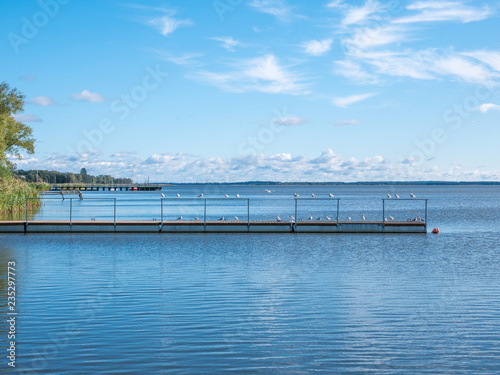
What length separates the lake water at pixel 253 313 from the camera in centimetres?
1005

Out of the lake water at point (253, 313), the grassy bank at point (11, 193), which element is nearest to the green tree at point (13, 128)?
the grassy bank at point (11, 193)

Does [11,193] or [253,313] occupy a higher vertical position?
[11,193]

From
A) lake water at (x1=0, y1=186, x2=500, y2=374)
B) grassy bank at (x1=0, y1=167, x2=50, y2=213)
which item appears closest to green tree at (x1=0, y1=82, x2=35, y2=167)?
grassy bank at (x1=0, y1=167, x2=50, y2=213)

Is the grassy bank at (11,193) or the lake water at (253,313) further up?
the grassy bank at (11,193)

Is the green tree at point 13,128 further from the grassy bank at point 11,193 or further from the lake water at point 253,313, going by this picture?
the lake water at point 253,313

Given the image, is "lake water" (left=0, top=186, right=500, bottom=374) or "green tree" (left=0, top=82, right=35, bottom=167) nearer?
"lake water" (left=0, top=186, right=500, bottom=374)

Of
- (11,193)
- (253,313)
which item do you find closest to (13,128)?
(11,193)

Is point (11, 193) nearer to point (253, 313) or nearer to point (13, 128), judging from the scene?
point (13, 128)

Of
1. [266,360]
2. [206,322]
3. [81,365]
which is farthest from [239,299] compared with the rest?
[81,365]

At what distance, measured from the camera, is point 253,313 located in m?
13.7

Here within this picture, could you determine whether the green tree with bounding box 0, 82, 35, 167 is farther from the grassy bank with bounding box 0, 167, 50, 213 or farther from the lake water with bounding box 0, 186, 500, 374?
the lake water with bounding box 0, 186, 500, 374

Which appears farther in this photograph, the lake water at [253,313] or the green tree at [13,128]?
the green tree at [13,128]

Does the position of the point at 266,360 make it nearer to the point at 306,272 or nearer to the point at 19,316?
the point at 19,316

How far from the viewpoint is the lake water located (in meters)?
10.0
